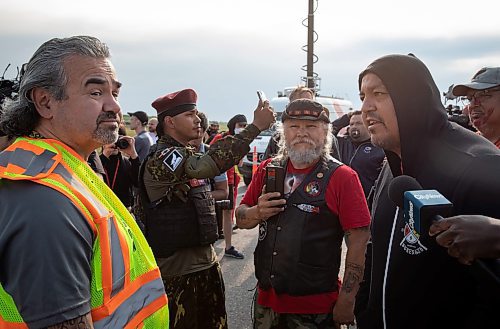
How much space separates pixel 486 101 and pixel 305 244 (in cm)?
215

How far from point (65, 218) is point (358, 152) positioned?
14.1 feet

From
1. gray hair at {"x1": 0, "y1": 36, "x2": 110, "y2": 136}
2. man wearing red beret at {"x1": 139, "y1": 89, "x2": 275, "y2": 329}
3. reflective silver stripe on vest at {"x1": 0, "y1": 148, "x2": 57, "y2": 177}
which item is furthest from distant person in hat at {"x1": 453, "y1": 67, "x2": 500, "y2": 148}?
reflective silver stripe on vest at {"x1": 0, "y1": 148, "x2": 57, "y2": 177}

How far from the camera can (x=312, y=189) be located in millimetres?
2789

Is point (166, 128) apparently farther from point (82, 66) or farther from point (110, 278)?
point (110, 278)

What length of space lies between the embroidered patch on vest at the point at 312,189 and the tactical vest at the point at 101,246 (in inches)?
56.2

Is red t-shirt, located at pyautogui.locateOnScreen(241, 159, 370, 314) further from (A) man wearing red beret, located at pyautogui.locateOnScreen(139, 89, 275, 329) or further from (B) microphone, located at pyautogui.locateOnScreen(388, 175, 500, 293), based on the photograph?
(B) microphone, located at pyautogui.locateOnScreen(388, 175, 500, 293)

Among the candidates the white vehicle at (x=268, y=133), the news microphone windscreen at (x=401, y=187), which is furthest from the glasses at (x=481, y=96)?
the white vehicle at (x=268, y=133)

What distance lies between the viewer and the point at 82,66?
5.15 ft

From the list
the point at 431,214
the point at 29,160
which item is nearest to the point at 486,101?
the point at 431,214

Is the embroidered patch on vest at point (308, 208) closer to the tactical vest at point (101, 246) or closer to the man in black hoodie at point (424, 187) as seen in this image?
the man in black hoodie at point (424, 187)

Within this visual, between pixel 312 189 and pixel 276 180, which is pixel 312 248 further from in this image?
pixel 276 180

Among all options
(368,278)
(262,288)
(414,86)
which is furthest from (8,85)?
(368,278)

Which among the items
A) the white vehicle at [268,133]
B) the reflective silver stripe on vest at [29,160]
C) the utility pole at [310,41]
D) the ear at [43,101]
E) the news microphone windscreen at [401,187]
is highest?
the utility pole at [310,41]

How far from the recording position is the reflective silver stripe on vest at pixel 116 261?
1384 millimetres
